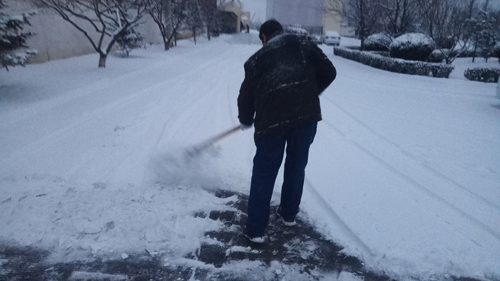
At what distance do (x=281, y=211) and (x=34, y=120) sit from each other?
15.4 feet

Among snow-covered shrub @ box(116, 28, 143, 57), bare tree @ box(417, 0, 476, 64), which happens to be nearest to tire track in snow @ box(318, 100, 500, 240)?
snow-covered shrub @ box(116, 28, 143, 57)

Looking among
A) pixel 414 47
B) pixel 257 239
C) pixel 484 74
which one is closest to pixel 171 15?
pixel 414 47

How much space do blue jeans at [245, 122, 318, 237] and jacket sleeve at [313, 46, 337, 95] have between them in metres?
0.33

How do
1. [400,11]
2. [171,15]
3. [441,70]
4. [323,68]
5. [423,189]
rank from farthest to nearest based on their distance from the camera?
[171,15], [400,11], [441,70], [423,189], [323,68]

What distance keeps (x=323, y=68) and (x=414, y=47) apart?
44.7ft

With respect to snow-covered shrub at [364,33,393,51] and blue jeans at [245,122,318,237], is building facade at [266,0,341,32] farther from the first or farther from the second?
blue jeans at [245,122,318,237]

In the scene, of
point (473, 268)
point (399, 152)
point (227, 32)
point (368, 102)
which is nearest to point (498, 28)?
point (368, 102)

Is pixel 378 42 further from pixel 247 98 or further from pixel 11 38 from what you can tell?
pixel 247 98

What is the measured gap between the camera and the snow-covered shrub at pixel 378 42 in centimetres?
1960

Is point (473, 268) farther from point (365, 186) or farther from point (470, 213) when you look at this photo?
point (365, 186)

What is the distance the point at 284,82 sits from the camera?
7.85 ft

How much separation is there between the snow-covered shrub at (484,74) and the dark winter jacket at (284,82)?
1243 centimetres

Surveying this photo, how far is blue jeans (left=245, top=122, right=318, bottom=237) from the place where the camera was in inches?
98.9

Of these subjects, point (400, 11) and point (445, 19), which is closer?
point (445, 19)
